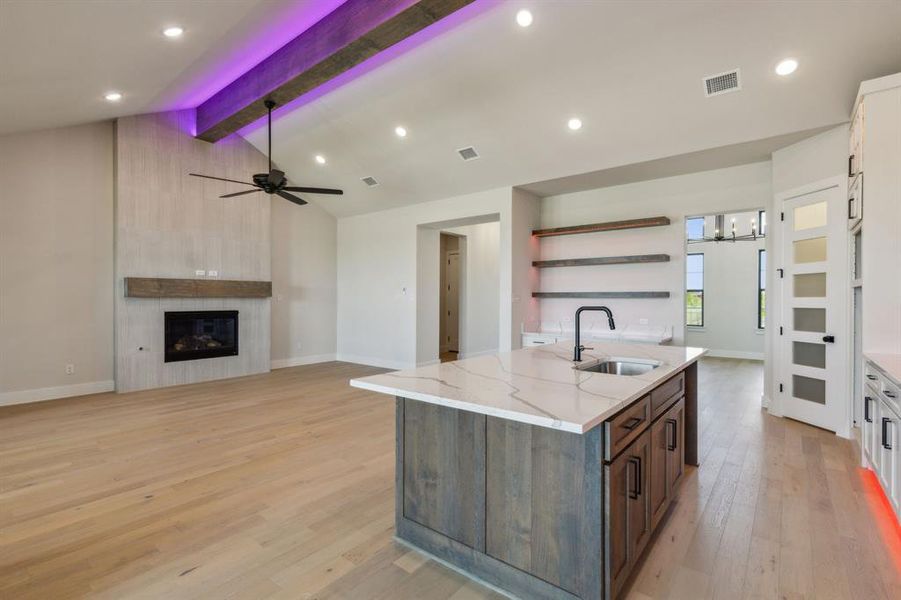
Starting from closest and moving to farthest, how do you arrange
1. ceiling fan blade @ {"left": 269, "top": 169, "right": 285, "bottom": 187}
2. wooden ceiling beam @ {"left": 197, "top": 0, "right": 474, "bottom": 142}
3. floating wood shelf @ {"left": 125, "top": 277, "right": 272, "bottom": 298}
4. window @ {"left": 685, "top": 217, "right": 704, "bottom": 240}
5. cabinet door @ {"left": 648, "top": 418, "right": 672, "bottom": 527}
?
cabinet door @ {"left": 648, "top": 418, "right": 672, "bottom": 527}, wooden ceiling beam @ {"left": 197, "top": 0, "right": 474, "bottom": 142}, ceiling fan blade @ {"left": 269, "top": 169, "right": 285, "bottom": 187}, floating wood shelf @ {"left": 125, "top": 277, "right": 272, "bottom": 298}, window @ {"left": 685, "top": 217, "right": 704, "bottom": 240}

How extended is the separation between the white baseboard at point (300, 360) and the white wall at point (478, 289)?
2660 millimetres

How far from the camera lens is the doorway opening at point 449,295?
9237mm

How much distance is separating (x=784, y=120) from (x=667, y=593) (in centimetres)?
421

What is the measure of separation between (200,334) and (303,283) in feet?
6.72

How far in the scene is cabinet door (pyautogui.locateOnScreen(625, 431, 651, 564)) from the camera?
1.80m

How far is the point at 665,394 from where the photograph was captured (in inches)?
90.6

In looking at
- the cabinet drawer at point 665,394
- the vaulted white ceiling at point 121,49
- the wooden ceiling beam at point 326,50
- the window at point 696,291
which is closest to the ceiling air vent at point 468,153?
the wooden ceiling beam at point 326,50

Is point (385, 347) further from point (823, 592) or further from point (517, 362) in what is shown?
point (823, 592)

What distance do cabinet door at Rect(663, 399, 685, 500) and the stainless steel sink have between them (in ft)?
0.88

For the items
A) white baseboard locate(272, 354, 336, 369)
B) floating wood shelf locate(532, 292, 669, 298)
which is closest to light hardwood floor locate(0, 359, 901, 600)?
floating wood shelf locate(532, 292, 669, 298)

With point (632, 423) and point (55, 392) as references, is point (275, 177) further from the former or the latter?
point (632, 423)

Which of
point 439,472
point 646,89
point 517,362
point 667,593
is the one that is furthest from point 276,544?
point 646,89

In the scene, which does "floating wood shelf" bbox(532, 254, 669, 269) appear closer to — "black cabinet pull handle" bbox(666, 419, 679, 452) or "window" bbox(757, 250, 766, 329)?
"black cabinet pull handle" bbox(666, 419, 679, 452)

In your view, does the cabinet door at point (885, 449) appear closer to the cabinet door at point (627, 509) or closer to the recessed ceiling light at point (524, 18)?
the cabinet door at point (627, 509)
